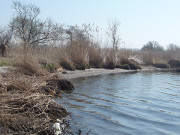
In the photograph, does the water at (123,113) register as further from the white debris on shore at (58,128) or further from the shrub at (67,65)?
the shrub at (67,65)

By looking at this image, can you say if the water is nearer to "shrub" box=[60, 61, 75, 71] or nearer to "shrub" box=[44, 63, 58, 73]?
"shrub" box=[44, 63, 58, 73]

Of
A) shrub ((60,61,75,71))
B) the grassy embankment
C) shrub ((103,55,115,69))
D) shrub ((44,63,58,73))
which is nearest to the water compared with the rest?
the grassy embankment

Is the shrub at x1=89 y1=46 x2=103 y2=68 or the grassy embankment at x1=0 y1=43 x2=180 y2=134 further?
the shrub at x1=89 y1=46 x2=103 y2=68

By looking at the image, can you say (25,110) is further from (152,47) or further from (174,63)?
(152,47)

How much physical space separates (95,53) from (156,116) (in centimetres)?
1683

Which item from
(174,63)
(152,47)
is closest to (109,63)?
(174,63)

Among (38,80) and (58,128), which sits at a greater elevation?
(38,80)

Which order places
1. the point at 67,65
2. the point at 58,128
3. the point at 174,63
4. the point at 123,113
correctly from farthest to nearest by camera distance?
the point at 174,63, the point at 67,65, the point at 123,113, the point at 58,128

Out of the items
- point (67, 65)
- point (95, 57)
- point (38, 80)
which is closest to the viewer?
point (38, 80)

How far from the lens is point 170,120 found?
8.66 meters

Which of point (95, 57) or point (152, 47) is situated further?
point (152, 47)

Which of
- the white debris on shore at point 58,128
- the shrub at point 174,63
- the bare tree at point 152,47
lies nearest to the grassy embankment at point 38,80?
the white debris on shore at point 58,128

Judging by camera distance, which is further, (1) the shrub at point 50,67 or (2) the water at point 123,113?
(1) the shrub at point 50,67

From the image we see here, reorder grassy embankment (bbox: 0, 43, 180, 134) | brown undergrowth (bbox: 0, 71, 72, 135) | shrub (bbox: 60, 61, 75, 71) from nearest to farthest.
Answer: brown undergrowth (bbox: 0, 71, 72, 135) → grassy embankment (bbox: 0, 43, 180, 134) → shrub (bbox: 60, 61, 75, 71)
